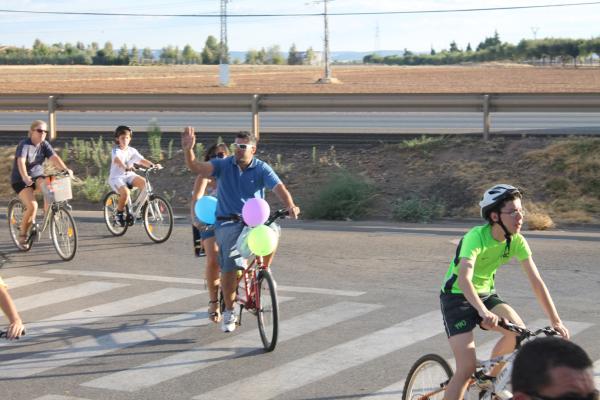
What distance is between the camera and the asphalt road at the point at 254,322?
820 cm

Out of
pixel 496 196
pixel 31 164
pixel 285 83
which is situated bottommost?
pixel 31 164

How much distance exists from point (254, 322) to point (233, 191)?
5.06 feet

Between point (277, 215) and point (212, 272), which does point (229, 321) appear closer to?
point (212, 272)

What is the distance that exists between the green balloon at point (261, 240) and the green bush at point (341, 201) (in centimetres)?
810

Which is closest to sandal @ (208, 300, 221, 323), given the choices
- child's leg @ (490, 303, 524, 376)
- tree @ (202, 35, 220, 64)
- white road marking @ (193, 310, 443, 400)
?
white road marking @ (193, 310, 443, 400)

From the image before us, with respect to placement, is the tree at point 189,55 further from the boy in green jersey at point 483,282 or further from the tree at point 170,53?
the boy in green jersey at point 483,282

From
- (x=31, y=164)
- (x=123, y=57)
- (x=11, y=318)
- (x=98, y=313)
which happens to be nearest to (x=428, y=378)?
(x=11, y=318)

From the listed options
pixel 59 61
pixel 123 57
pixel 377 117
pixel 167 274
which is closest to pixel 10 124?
pixel 377 117

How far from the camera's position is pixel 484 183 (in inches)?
692

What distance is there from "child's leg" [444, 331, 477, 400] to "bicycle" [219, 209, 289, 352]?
10.3ft

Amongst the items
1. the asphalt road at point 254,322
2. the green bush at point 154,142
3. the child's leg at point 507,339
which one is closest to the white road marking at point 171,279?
the asphalt road at point 254,322

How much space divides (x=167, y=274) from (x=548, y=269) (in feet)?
15.3

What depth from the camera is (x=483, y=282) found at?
250 inches

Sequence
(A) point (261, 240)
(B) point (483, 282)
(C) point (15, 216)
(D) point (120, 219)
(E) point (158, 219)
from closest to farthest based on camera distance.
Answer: (B) point (483, 282), (A) point (261, 240), (C) point (15, 216), (E) point (158, 219), (D) point (120, 219)
